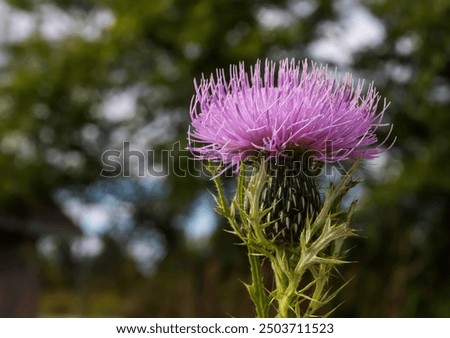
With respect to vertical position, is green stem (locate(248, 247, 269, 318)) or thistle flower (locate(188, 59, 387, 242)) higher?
thistle flower (locate(188, 59, 387, 242))

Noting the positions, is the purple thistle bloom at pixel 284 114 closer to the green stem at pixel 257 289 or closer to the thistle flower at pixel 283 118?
the thistle flower at pixel 283 118

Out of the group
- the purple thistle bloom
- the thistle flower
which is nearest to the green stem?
the thistle flower

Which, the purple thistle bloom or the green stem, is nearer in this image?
the green stem

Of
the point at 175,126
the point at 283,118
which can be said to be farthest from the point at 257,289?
the point at 175,126

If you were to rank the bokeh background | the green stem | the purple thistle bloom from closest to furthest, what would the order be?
the green stem, the purple thistle bloom, the bokeh background

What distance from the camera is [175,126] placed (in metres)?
18.4

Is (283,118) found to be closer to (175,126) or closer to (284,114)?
(284,114)

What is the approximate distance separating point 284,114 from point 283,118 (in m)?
0.01

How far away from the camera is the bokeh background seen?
14.0 m

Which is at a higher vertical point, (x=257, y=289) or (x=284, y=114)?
(x=284, y=114)

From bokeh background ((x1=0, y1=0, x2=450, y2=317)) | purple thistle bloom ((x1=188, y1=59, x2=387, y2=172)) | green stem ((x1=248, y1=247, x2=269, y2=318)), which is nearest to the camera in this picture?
green stem ((x1=248, y1=247, x2=269, y2=318))

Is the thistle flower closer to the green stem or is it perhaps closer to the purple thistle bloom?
the purple thistle bloom

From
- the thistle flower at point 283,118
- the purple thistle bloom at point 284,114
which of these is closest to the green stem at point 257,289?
the thistle flower at point 283,118

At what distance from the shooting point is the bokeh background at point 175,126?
46.0 ft
